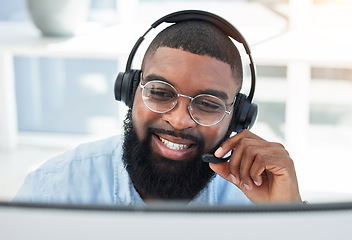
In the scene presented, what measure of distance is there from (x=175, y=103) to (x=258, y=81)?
0.71 ft

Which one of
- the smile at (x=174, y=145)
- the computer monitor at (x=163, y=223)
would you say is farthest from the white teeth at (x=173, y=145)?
the computer monitor at (x=163, y=223)

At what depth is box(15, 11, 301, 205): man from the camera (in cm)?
51

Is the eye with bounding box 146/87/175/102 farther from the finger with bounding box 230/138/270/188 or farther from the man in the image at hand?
the finger with bounding box 230/138/270/188

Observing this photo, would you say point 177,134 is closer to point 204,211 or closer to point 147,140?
point 147,140

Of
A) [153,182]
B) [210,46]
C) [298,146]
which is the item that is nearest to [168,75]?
[210,46]

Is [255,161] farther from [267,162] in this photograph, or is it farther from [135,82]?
[135,82]

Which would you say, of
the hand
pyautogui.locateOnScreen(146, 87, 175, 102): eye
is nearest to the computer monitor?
the hand

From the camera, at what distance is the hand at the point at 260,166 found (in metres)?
0.49

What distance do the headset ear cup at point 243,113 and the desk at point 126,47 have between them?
0.28ft

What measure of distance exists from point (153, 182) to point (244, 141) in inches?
7.6

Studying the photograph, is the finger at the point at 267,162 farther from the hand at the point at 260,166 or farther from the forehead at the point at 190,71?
the forehead at the point at 190,71

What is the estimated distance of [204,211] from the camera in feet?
0.83

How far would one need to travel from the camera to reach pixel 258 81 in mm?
716

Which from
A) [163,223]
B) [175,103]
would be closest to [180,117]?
[175,103]
